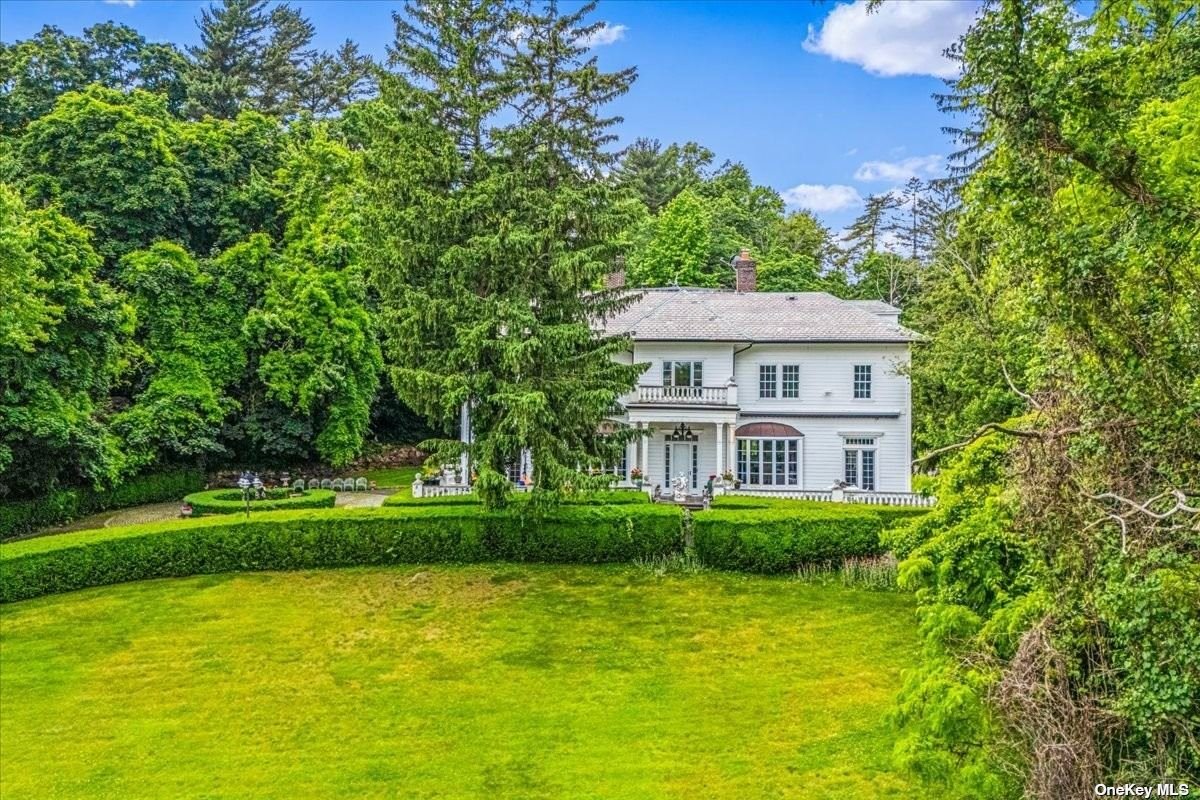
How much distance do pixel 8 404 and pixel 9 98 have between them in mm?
18304

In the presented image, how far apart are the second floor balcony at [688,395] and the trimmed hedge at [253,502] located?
10.9m

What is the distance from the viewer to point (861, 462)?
84.8 feet

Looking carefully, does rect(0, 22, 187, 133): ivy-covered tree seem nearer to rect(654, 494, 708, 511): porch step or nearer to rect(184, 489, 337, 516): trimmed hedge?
rect(184, 489, 337, 516): trimmed hedge

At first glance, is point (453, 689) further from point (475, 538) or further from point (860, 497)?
point (860, 497)

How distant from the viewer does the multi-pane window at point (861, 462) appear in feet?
84.6

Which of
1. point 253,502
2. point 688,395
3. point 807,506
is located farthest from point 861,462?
point 253,502

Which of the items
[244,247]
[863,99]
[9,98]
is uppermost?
[9,98]

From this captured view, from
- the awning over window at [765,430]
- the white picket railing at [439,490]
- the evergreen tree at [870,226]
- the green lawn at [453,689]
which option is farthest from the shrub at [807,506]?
the evergreen tree at [870,226]

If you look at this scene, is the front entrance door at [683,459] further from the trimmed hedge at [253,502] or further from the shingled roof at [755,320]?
the trimmed hedge at [253,502]

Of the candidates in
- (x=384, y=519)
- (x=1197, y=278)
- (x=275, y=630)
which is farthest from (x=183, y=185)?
(x=1197, y=278)

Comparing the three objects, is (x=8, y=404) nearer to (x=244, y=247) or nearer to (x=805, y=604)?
(x=244, y=247)

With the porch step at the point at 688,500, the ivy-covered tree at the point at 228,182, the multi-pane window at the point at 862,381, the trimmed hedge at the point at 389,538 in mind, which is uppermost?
the ivy-covered tree at the point at 228,182

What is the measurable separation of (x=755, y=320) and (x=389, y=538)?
Answer: 1563 cm

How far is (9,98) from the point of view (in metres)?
30.0
